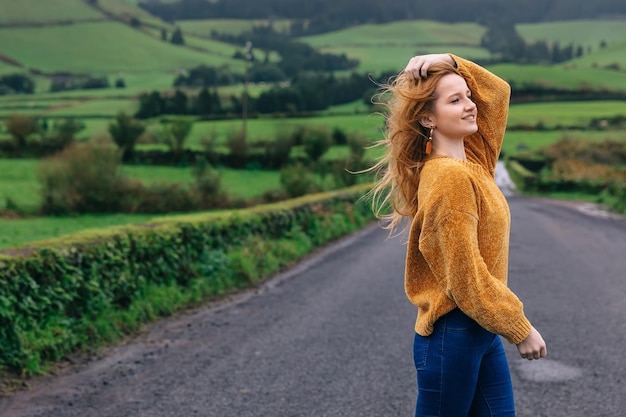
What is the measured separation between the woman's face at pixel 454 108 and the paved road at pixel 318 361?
113 inches

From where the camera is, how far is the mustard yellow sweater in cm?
291

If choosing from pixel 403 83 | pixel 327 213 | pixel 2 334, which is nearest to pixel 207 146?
pixel 327 213

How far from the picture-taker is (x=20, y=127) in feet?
183

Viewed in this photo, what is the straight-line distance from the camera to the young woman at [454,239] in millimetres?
2920

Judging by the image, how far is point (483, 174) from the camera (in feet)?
10.5

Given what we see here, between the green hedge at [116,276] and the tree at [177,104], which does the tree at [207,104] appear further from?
the green hedge at [116,276]

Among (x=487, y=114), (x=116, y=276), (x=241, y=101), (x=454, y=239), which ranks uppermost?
(x=487, y=114)

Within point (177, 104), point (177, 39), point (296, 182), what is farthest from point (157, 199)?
point (177, 39)

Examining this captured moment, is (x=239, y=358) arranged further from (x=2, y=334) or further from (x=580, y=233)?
(x=580, y=233)

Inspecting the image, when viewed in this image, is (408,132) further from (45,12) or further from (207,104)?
(45,12)

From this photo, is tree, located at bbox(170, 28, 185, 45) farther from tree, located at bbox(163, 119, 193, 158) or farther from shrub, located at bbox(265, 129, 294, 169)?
shrub, located at bbox(265, 129, 294, 169)

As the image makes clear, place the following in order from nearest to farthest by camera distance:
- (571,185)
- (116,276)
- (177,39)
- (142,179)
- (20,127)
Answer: (116,276), (142,179), (571,185), (20,127), (177,39)

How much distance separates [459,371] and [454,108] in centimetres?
104

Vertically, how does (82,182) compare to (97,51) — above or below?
below
